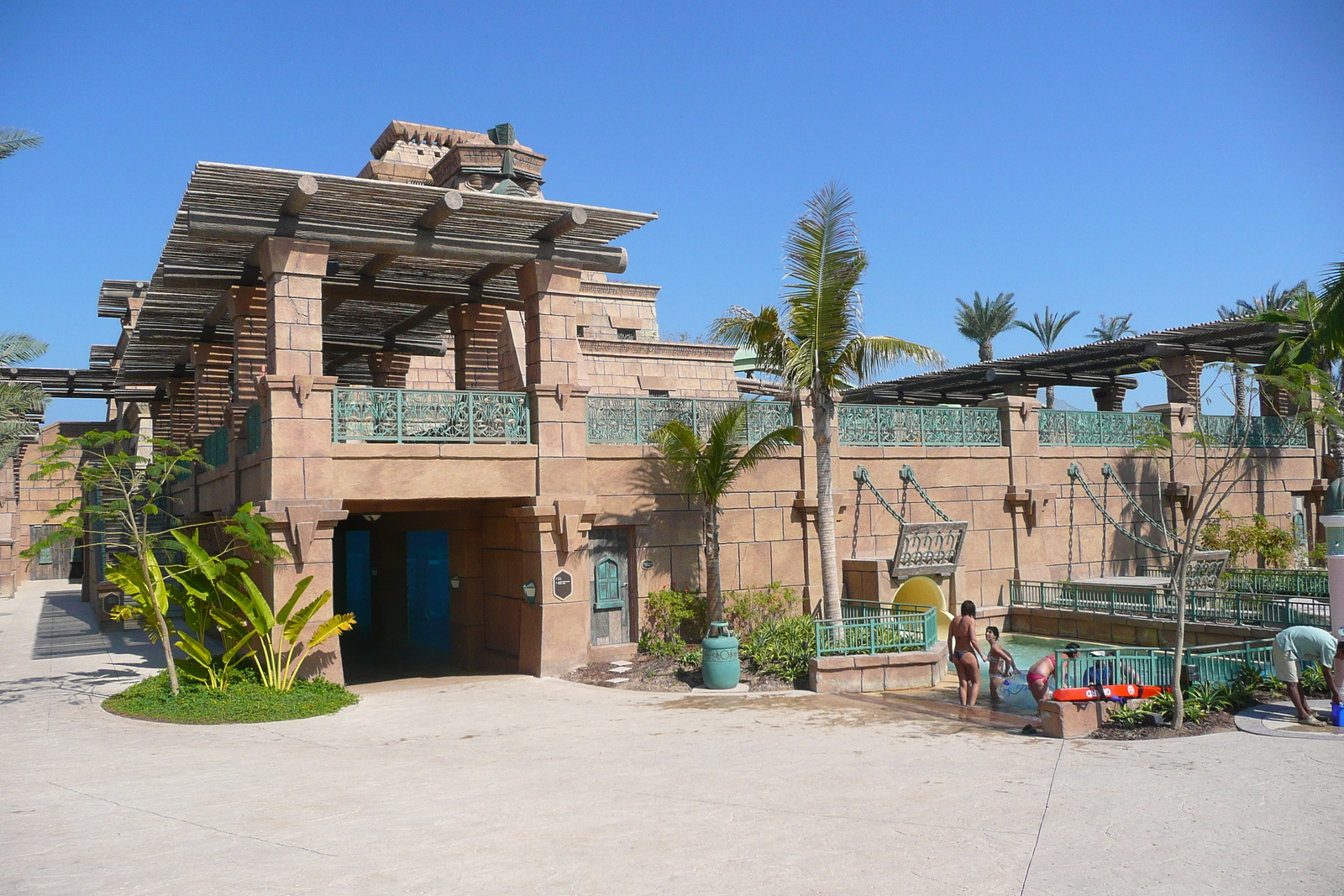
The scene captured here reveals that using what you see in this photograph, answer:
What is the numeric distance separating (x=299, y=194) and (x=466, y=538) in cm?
693

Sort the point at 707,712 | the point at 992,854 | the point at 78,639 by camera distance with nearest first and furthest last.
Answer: the point at 992,854 < the point at 707,712 < the point at 78,639

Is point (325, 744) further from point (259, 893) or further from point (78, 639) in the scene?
point (78, 639)

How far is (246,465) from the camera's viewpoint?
1534 cm

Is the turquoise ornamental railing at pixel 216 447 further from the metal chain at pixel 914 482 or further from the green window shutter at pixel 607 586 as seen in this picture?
the metal chain at pixel 914 482

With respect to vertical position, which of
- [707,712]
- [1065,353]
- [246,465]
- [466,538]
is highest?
[1065,353]

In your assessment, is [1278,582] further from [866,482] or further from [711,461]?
[711,461]

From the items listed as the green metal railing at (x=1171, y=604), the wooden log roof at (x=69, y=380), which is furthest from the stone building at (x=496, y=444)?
the wooden log roof at (x=69, y=380)

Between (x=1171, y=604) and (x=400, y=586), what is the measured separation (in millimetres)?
14944

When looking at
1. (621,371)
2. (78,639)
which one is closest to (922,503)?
(621,371)

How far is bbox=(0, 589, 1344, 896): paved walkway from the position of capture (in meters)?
6.75

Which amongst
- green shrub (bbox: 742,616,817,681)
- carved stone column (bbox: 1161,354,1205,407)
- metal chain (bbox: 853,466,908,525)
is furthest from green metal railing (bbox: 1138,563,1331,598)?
green shrub (bbox: 742,616,817,681)

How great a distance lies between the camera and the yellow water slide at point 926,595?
62.8ft

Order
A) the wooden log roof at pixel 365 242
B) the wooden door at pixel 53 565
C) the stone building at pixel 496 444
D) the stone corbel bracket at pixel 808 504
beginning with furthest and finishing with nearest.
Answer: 1. the wooden door at pixel 53 565
2. the stone corbel bracket at pixel 808 504
3. the stone building at pixel 496 444
4. the wooden log roof at pixel 365 242

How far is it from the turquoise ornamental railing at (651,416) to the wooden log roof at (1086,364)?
8006 mm
